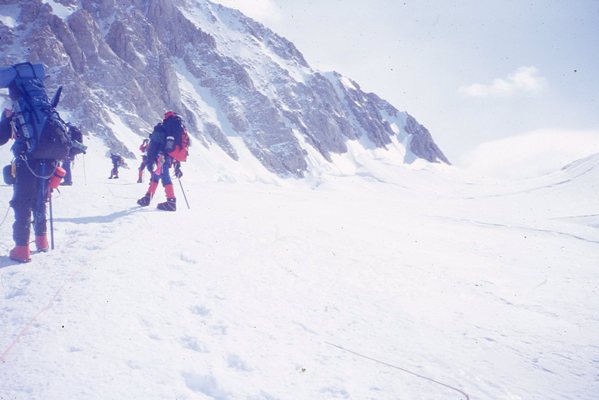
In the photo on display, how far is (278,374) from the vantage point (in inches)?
116

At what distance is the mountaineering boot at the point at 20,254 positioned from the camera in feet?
15.7

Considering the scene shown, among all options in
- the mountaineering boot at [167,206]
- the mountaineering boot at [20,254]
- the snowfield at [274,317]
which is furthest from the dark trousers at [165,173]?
the mountaineering boot at [20,254]

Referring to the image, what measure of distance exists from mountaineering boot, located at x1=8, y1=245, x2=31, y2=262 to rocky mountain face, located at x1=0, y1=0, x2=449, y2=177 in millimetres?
62879

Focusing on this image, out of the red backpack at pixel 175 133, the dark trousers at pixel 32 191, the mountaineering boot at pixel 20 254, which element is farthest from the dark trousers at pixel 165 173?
the mountaineering boot at pixel 20 254

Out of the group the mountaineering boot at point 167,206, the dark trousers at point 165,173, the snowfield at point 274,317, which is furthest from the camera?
the dark trousers at point 165,173

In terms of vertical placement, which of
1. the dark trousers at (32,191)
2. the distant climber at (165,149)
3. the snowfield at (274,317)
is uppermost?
the distant climber at (165,149)

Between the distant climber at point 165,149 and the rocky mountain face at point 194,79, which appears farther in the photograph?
the rocky mountain face at point 194,79

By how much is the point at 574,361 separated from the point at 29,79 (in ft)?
24.5

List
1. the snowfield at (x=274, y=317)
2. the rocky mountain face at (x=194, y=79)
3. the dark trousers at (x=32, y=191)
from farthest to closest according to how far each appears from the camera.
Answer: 1. the rocky mountain face at (x=194, y=79)
2. the dark trousers at (x=32, y=191)
3. the snowfield at (x=274, y=317)

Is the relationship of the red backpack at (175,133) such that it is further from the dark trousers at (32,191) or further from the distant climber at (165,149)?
the dark trousers at (32,191)

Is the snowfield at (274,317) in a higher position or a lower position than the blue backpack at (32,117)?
lower

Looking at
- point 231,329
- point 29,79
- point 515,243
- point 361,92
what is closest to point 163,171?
point 29,79

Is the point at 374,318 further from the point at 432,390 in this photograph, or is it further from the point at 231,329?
the point at 231,329

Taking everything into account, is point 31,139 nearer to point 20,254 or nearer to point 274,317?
point 20,254
